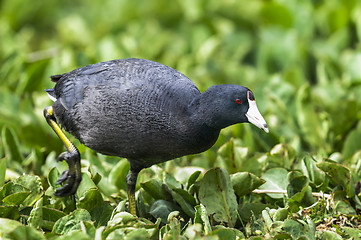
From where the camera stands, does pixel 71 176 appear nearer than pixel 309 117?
Yes

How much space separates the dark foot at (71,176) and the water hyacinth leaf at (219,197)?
A: 2.57 ft

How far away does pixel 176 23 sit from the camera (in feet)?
25.7

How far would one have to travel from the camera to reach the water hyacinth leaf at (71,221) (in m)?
3.19

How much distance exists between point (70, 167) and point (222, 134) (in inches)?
53.5

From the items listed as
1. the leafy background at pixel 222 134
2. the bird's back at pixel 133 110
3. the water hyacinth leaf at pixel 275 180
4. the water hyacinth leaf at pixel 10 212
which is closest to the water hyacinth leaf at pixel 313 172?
the leafy background at pixel 222 134

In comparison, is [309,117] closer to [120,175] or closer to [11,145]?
[120,175]

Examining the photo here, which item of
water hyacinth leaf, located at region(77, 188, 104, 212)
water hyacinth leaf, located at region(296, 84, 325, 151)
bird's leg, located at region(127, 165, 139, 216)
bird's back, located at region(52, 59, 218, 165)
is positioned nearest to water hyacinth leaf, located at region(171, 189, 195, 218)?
bird's leg, located at region(127, 165, 139, 216)

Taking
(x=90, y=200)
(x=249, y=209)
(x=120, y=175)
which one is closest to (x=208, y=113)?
(x=249, y=209)

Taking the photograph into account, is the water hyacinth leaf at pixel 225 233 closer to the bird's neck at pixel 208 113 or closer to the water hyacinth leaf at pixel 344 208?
the bird's neck at pixel 208 113

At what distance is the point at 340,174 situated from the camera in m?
3.61

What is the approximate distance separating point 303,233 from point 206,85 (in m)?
2.67

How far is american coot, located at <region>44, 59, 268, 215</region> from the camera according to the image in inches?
120

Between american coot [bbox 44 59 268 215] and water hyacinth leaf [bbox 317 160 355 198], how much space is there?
0.81m

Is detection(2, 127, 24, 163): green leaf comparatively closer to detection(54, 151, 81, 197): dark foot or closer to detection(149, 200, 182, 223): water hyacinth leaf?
detection(54, 151, 81, 197): dark foot
